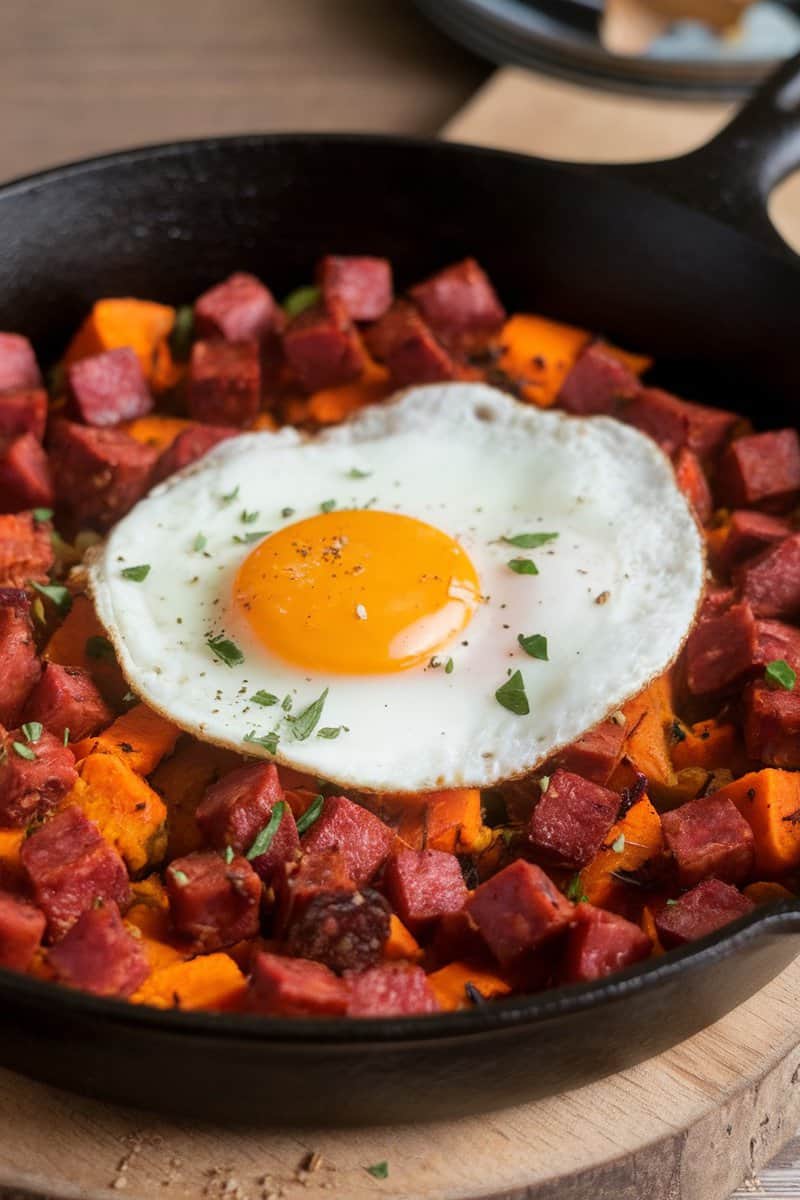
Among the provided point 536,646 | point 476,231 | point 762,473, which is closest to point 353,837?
point 536,646

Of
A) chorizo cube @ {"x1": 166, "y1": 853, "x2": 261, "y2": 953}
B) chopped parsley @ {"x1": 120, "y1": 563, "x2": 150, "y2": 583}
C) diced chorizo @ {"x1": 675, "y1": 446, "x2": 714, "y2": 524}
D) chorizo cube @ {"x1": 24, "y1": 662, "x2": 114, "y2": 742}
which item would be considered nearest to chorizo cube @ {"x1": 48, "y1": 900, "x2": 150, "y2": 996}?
chorizo cube @ {"x1": 166, "y1": 853, "x2": 261, "y2": 953}

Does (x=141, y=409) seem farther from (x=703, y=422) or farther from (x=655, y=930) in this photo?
(x=655, y=930)

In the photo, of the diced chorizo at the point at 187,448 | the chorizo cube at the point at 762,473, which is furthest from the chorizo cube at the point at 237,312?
the chorizo cube at the point at 762,473

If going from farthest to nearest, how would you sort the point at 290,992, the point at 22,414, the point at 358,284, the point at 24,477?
the point at 358,284 < the point at 22,414 < the point at 24,477 < the point at 290,992

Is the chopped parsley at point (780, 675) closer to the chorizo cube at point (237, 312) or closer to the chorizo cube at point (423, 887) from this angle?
the chorizo cube at point (423, 887)

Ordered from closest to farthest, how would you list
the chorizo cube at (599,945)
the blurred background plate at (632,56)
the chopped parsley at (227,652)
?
the chorizo cube at (599,945), the chopped parsley at (227,652), the blurred background plate at (632,56)

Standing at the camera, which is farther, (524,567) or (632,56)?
(632,56)

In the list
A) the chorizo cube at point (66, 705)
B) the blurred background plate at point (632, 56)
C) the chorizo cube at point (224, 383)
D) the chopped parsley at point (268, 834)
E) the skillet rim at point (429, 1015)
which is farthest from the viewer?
the blurred background plate at point (632, 56)

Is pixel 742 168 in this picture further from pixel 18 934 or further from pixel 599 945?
pixel 18 934

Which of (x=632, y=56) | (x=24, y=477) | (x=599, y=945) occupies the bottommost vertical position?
(x=24, y=477)
